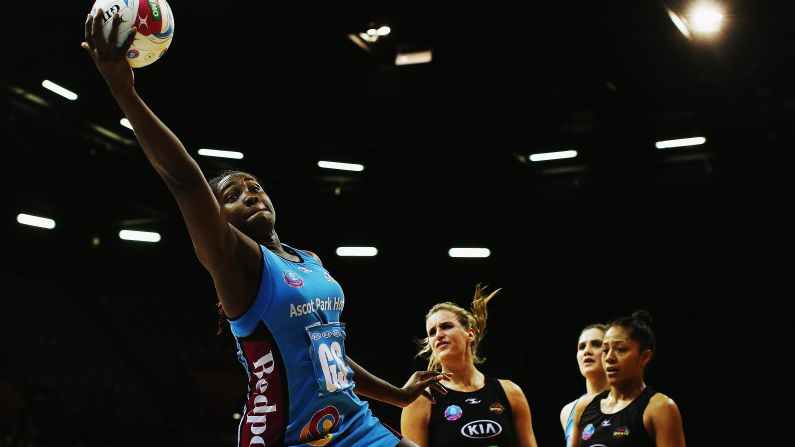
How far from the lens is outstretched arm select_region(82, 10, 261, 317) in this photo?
221 centimetres

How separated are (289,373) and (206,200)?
2.03ft

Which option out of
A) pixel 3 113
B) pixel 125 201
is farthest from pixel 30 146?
pixel 125 201

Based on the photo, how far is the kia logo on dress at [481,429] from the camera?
5.09 m

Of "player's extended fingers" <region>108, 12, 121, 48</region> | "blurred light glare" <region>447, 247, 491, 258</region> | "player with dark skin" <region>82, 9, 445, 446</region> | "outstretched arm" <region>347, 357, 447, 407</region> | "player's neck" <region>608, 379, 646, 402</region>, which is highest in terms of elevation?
"blurred light glare" <region>447, 247, 491, 258</region>

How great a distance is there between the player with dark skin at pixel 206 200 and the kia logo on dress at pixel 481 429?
7.81 feet

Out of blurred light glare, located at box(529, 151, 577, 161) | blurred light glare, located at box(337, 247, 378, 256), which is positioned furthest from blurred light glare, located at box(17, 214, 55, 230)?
blurred light glare, located at box(529, 151, 577, 161)

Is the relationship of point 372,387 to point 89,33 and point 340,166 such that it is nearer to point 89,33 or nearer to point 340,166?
point 89,33

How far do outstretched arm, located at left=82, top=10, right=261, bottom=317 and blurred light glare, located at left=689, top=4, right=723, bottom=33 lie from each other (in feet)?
23.3

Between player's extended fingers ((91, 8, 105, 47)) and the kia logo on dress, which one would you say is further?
the kia logo on dress

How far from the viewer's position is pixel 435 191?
1337 cm

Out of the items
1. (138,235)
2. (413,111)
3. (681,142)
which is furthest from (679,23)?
(138,235)

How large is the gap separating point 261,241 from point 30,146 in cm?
1008

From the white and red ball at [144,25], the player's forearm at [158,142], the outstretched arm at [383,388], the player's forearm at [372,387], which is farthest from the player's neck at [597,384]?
the player's forearm at [158,142]

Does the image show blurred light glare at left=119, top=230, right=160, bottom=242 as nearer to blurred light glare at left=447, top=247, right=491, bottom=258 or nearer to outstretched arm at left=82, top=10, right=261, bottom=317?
blurred light glare at left=447, top=247, right=491, bottom=258
